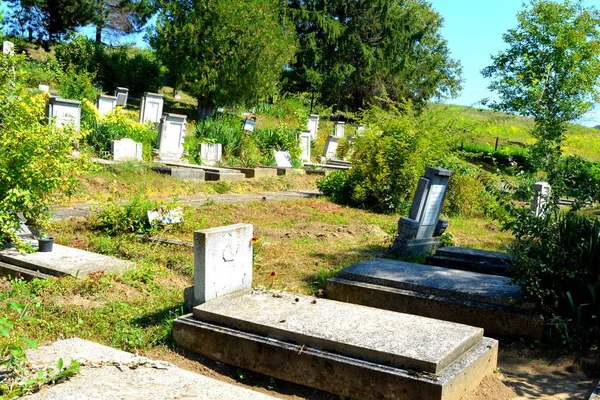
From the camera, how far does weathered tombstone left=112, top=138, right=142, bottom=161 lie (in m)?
14.7

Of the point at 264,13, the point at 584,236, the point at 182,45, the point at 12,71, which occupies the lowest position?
the point at 584,236

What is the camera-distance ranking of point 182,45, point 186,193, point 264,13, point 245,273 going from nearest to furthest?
point 245,273 < point 186,193 < point 182,45 < point 264,13

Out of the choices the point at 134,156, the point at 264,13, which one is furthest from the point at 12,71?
the point at 264,13

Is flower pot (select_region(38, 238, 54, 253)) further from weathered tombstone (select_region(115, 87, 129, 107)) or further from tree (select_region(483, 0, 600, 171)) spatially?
tree (select_region(483, 0, 600, 171))

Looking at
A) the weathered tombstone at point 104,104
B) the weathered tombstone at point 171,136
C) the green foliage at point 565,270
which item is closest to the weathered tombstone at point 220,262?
the green foliage at point 565,270

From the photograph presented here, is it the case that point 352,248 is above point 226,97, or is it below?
below

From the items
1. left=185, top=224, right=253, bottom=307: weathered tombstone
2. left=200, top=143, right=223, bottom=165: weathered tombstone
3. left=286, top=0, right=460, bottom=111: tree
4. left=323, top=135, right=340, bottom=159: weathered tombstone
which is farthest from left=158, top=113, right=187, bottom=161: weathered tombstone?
left=286, top=0, right=460, bottom=111: tree

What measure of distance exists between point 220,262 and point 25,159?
115 inches

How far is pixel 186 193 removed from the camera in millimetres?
13242

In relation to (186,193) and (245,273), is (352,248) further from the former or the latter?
(186,193)

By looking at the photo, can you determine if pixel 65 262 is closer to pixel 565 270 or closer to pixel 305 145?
pixel 565 270

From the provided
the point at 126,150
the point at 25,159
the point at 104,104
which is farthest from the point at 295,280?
the point at 104,104

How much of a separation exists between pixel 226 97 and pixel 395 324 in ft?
61.5

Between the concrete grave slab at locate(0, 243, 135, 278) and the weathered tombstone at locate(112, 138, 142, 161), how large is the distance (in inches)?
316
